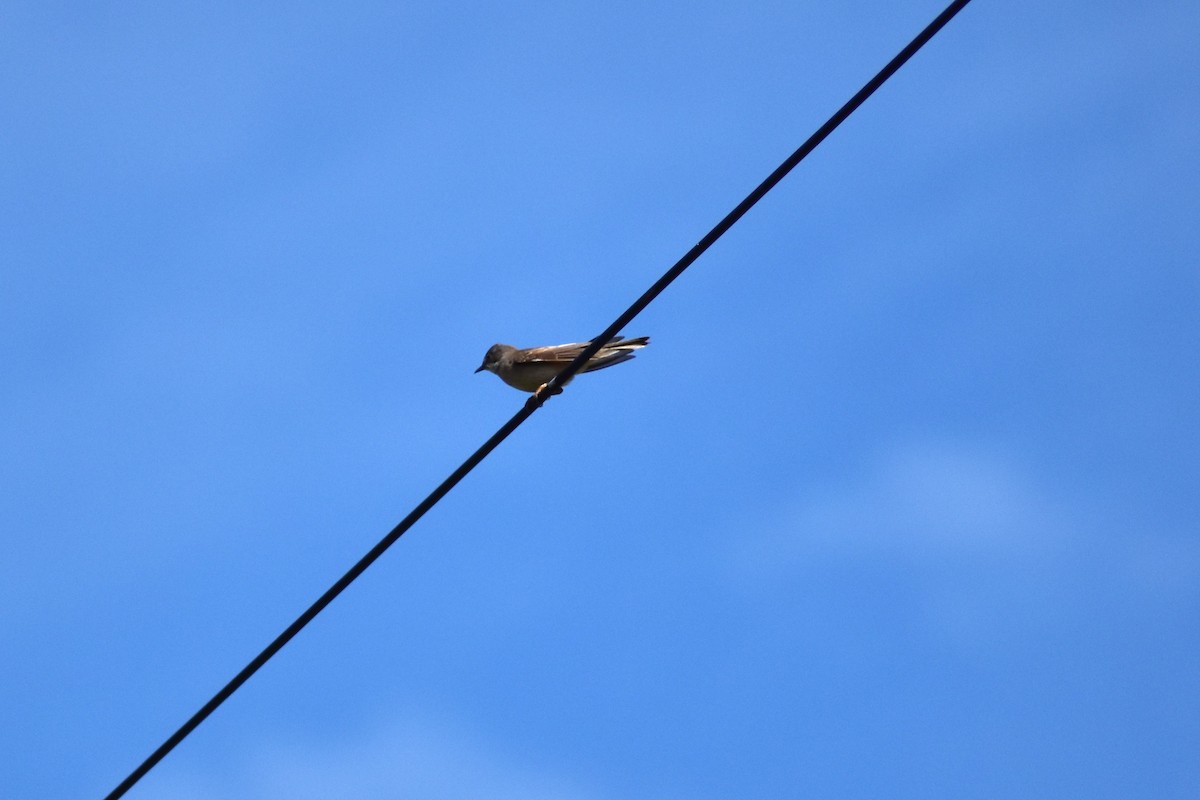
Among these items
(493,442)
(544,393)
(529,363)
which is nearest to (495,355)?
(529,363)

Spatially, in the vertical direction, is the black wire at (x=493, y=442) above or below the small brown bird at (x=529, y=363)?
below

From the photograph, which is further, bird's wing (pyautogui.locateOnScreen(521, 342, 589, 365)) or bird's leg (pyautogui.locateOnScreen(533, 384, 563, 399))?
bird's wing (pyautogui.locateOnScreen(521, 342, 589, 365))

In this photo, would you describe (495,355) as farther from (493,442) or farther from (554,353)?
(493,442)

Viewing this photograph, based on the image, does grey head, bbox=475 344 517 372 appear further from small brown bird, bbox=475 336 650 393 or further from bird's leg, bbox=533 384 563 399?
bird's leg, bbox=533 384 563 399

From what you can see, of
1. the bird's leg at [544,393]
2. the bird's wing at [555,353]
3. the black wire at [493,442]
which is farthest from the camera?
the bird's wing at [555,353]

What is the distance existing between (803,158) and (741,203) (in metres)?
0.39

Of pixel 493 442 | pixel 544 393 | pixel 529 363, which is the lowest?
pixel 493 442

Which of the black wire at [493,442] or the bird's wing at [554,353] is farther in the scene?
the bird's wing at [554,353]

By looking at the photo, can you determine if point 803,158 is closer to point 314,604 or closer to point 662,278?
point 662,278

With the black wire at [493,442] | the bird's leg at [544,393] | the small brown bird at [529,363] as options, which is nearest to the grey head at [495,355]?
the small brown bird at [529,363]

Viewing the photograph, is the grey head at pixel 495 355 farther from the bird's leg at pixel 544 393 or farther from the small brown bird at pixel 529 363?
the bird's leg at pixel 544 393

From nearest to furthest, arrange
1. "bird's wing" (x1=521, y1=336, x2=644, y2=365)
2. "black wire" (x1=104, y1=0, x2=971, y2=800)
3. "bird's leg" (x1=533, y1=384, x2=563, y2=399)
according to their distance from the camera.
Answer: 1. "black wire" (x1=104, y1=0, x2=971, y2=800)
2. "bird's leg" (x1=533, y1=384, x2=563, y2=399)
3. "bird's wing" (x1=521, y1=336, x2=644, y2=365)

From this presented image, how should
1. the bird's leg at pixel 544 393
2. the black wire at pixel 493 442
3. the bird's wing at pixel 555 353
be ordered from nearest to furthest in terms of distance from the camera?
the black wire at pixel 493 442
the bird's leg at pixel 544 393
the bird's wing at pixel 555 353

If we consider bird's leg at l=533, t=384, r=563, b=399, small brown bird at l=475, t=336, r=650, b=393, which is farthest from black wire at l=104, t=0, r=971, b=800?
small brown bird at l=475, t=336, r=650, b=393
